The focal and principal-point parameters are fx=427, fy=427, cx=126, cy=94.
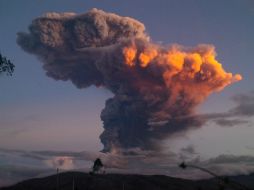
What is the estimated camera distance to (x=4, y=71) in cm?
4175

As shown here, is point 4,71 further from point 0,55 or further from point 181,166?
point 181,166

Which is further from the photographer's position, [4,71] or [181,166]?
[4,71]

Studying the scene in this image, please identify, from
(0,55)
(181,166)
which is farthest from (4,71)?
(181,166)

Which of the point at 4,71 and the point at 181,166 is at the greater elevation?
the point at 4,71

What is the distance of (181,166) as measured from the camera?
3603 centimetres

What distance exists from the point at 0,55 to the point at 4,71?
1.73 metres

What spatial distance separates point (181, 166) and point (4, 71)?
764 inches

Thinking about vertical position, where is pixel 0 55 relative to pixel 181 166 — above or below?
above

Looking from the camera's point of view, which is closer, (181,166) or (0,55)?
(181,166)

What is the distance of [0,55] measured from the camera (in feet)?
134

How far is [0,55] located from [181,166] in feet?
65.5
